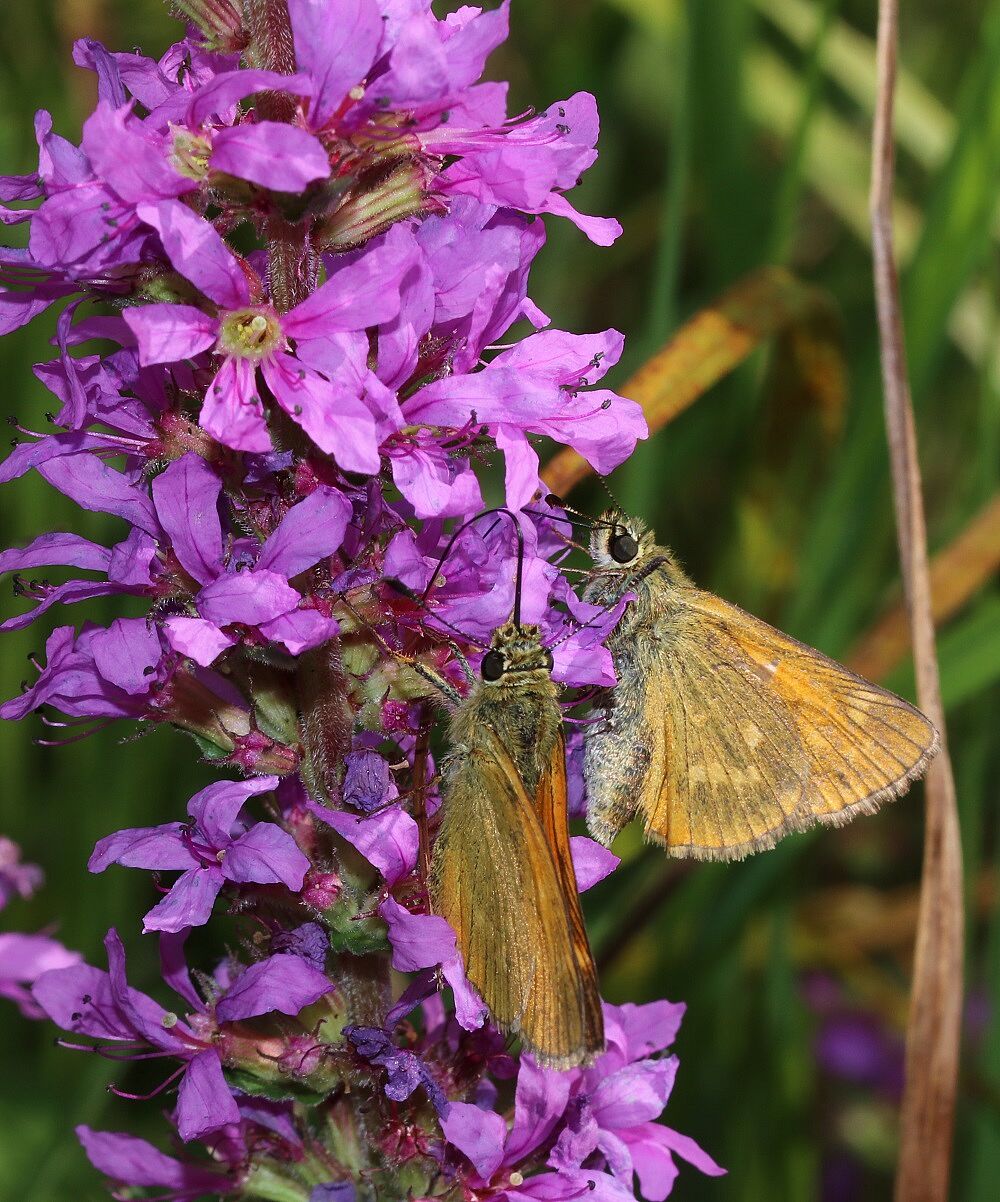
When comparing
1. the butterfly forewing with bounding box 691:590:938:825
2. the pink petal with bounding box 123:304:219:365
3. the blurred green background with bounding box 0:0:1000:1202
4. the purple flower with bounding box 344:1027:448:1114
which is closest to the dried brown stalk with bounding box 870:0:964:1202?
the blurred green background with bounding box 0:0:1000:1202

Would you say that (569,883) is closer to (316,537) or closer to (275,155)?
(316,537)

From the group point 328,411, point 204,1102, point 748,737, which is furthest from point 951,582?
point 204,1102

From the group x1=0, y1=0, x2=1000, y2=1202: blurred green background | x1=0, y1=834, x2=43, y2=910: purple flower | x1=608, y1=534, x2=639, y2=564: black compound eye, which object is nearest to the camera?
x1=608, y1=534, x2=639, y2=564: black compound eye

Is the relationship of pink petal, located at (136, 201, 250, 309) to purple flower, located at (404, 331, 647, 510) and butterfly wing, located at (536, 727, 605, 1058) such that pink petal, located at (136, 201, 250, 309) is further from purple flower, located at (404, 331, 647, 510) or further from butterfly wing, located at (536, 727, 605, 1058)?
butterfly wing, located at (536, 727, 605, 1058)

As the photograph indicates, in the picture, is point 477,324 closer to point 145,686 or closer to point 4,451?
point 145,686

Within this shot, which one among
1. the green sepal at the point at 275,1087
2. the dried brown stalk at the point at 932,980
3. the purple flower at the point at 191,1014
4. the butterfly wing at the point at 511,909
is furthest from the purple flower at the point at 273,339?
the dried brown stalk at the point at 932,980

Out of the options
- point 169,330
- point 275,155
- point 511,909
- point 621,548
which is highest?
point 275,155
